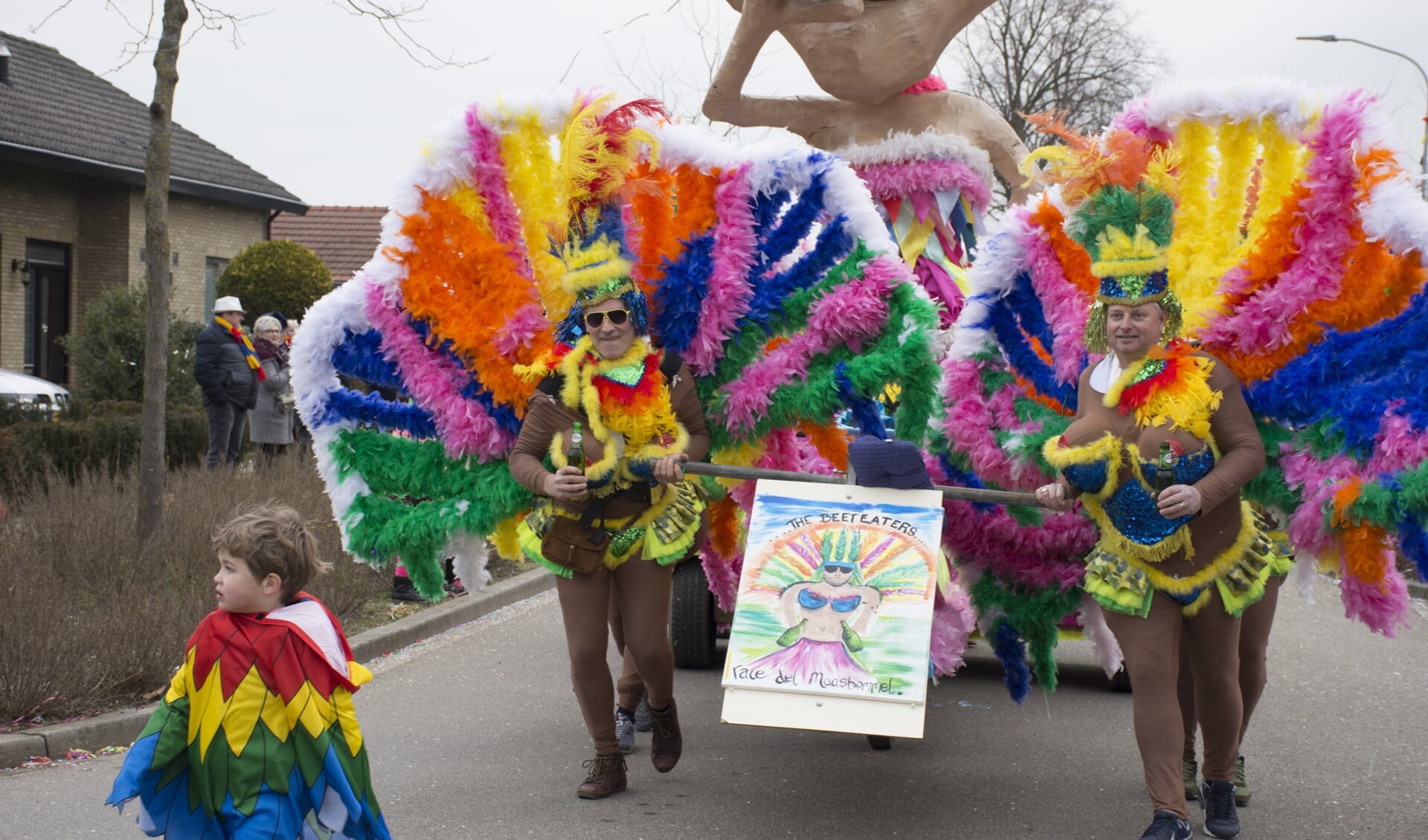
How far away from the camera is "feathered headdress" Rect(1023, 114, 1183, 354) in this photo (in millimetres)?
4121

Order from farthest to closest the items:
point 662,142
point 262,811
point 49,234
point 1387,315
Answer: point 49,234 < point 662,142 < point 1387,315 < point 262,811

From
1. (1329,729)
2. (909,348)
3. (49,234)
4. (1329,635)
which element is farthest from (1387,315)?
(49,234)

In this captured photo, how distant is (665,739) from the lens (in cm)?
491

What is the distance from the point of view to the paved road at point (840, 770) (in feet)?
14.8

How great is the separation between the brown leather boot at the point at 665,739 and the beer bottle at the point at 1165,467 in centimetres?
188

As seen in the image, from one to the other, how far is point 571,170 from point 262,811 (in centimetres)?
238

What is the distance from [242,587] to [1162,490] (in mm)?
2585

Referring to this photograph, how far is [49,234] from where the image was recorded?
1988cm

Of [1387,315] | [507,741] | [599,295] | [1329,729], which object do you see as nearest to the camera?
[1387,315]

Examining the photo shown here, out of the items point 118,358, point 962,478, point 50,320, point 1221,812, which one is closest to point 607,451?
point 962,478

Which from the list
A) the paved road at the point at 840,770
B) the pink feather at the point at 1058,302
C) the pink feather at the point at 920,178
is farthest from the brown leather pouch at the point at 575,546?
the pink feather at the point at 920,178

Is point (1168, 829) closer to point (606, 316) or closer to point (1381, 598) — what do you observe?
point (1381, 598)

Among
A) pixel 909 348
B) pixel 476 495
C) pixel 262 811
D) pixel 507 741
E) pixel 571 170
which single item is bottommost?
pixel 507 741

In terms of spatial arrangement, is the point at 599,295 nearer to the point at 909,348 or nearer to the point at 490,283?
the point at 490,283
